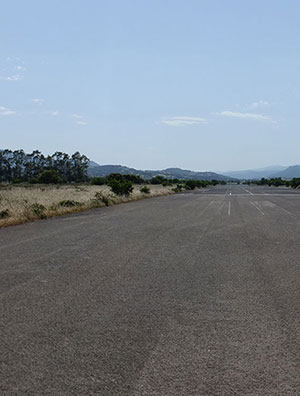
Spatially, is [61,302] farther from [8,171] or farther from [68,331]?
[8,171]

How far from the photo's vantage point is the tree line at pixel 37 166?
118m

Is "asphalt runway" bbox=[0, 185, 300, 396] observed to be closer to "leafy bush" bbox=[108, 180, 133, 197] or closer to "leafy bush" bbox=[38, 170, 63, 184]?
"leafy bush" bbox=[108, 180, 133, 197]

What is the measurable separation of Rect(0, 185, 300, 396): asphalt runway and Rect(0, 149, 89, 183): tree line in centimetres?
10762

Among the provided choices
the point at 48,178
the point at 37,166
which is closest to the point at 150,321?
the point at 48,178

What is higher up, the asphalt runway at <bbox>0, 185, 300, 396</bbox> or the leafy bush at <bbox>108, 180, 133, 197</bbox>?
the leafy bush at <bbox>108, 180, 133, 197</bbox>

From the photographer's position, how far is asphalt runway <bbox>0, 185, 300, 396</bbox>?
3465 mm

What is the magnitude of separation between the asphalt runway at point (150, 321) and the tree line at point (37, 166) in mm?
107617

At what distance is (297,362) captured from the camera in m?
3.79

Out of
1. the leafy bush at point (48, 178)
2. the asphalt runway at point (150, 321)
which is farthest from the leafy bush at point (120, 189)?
the leafy bush at point (48, 178)

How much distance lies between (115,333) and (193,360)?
1.10 metres

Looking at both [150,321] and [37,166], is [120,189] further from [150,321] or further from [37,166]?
→ [37,166]

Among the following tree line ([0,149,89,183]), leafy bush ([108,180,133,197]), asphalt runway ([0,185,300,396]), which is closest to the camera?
asphalt runway ([0,185,300,396])

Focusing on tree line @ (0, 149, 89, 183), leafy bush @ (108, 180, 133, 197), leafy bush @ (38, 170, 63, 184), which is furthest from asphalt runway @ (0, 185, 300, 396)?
tree line @ (0, 149, 89, 183)

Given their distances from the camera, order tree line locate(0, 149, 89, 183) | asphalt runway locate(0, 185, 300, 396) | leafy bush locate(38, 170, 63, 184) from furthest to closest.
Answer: tree line locate(0, 149, 89, 183) < leafy bush locate(38, 170, 63, 184) < asphalt runway locate(0, 185, 300, 396)
